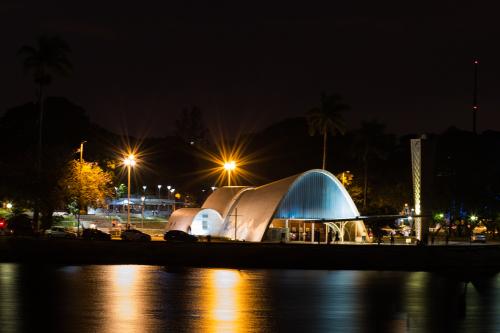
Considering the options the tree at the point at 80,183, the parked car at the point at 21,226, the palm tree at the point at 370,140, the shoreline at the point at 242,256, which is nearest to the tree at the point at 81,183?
the tree at the point at 80,183

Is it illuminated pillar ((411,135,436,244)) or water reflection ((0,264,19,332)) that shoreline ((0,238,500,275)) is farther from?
illuminated pillar ((411,135,436,244))

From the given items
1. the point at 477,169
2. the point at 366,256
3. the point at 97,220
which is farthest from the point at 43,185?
the point at 477,169

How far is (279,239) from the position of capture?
72312mm

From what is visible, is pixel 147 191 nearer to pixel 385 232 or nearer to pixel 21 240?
pixel 385 232

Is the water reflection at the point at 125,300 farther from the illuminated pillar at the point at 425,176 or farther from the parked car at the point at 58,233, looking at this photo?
the illuminated pillar at the point at 425,176

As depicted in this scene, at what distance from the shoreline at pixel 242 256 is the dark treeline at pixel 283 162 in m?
25.1

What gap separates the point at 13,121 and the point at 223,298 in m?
91.7

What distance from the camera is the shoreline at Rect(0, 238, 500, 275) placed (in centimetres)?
4825

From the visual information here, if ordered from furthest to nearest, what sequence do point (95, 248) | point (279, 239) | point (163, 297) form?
point (279, 239) < point (95, 248) < point (163, 297)

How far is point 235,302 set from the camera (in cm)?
2838

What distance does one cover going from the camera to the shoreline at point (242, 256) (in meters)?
48.2

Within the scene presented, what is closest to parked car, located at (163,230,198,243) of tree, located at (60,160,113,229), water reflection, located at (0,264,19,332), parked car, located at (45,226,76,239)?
parked car, located at (45,226,76,239)

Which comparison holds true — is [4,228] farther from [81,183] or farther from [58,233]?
[58,233]

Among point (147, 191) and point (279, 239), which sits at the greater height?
point (147, 191)
